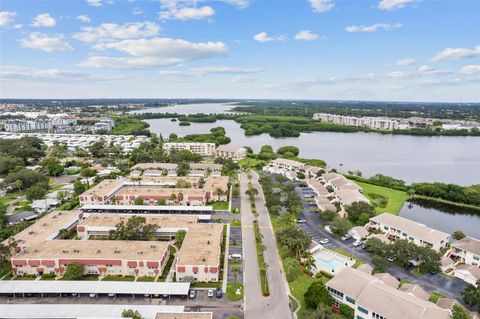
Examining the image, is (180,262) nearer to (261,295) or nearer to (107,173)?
(261,295)

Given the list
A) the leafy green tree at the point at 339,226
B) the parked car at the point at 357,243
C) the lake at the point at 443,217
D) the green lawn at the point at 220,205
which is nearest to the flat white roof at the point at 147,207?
the green lawn at the point at 220,205

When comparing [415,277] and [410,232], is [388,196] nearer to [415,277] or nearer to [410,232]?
[410,232]

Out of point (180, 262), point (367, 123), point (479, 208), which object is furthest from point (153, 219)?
point (367, 123)

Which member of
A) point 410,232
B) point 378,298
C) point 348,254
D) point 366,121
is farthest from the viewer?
point 366,121

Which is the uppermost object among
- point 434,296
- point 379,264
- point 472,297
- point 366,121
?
point 366,121

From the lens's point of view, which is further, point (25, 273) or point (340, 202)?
point (340, 202)

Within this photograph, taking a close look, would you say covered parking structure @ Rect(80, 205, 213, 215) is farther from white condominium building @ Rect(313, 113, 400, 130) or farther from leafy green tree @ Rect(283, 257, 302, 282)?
white condominium building @ Rect(313, 113, 400, 130)

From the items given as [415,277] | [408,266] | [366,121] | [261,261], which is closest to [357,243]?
[408,266]
